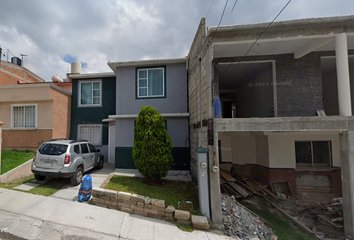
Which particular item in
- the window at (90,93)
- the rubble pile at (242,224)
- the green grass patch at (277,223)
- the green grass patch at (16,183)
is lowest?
the green grass patch at (277,223)

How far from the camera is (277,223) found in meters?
5.52

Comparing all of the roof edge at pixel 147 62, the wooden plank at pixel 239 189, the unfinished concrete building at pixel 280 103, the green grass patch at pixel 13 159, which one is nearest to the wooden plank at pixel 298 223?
the unfinished concrete building at pixel 280 103

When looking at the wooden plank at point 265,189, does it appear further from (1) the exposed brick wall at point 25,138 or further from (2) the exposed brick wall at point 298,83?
(1) the exposed brick wall at point 25,138

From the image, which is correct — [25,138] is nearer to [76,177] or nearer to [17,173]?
[17,173]

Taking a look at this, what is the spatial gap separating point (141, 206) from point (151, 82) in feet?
19.9

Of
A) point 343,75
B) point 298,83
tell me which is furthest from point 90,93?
point 343,75

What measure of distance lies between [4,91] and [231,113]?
14720mm

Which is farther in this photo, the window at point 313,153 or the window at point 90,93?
the window at point 90,93

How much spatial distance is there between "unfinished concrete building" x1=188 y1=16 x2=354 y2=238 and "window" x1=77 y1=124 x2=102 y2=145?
21.0ft

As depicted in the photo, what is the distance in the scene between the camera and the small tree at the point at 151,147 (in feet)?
19.8

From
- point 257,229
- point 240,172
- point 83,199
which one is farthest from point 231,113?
point 83,199

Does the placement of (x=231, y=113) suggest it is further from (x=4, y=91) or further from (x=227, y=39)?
(x=4, y=91)

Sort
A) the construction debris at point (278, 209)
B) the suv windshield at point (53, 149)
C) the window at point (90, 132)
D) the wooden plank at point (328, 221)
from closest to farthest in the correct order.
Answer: the construction debris at point (278, 209) → the wooden plank at point (328, 221) → the suv windshield at point (53, 149) → the window at point (90, 132)

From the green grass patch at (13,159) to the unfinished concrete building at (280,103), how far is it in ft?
25.7
